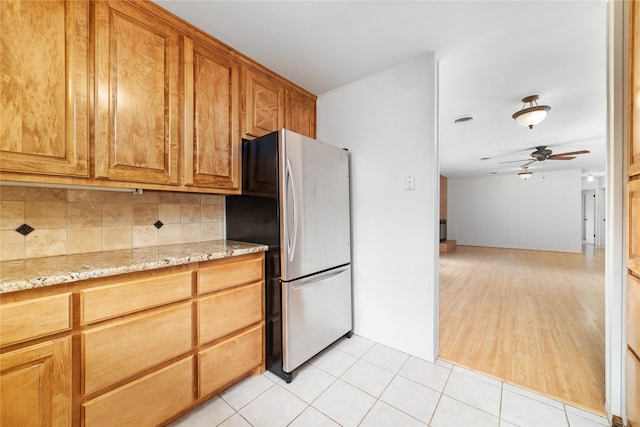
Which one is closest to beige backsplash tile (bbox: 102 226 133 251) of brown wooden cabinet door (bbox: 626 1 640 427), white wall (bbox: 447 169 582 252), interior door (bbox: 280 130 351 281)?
interior door (bbox: 280 130 351 281)

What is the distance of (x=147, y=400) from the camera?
125 cm

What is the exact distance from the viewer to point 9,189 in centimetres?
130

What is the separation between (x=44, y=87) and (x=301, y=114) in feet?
5.71

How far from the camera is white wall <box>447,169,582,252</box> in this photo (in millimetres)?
7078

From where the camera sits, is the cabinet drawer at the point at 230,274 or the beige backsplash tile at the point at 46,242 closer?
the beige backsplash tile at the point at 46,242

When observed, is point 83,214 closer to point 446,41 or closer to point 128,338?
point 128,338

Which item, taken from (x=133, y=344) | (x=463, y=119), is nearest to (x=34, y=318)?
(x=133, y=344)

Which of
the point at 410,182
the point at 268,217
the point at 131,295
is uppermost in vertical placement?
the point at 410,182

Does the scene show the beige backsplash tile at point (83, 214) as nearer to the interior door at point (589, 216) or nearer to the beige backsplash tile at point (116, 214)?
the beige backsplash tile at point (116, 214)

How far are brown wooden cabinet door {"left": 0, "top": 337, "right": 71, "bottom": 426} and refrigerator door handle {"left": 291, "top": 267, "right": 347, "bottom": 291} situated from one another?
1119mm

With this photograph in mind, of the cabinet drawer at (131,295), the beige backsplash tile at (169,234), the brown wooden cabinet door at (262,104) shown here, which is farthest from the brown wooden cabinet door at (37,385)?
the brown wooden cabinet door at (262,104)

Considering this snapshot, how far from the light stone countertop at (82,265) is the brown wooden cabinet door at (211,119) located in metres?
0.53

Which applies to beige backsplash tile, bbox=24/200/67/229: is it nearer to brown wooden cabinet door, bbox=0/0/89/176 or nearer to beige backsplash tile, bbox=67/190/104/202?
beige backsplash tile, bbox=67/190/104/202

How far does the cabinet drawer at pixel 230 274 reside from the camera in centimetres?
146
